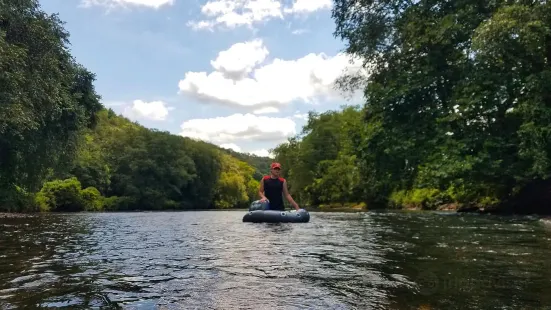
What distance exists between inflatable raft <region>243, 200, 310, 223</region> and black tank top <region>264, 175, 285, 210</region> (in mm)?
291

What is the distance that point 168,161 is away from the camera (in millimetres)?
76438

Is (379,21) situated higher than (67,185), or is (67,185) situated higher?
(379,21)

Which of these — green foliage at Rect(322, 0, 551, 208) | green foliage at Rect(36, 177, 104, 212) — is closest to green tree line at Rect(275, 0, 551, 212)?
green foliage at Rect(322, 0, 551, 208)

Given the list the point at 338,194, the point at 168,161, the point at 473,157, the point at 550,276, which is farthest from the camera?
the point at 168,161

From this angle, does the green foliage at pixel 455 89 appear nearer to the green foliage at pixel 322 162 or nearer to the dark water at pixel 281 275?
the dark water at pixel 281 275

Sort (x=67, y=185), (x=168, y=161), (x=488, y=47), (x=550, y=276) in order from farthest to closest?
(x=168, y=161) < (x=67, y=185) < (x=488, y=47) < (x=550, y=276)

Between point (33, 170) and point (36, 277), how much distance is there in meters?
19.0

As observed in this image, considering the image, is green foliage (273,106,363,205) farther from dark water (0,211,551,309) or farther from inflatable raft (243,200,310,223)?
dark water (0,211,551,309)

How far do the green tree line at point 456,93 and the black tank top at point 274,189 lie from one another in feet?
22.3

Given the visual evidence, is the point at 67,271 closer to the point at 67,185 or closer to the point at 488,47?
the point at 488,47

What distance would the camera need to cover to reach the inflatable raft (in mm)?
14906

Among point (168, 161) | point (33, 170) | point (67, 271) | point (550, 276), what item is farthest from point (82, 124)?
point (168, 161)

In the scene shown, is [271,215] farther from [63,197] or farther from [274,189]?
[63,197]

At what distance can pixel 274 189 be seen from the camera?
15.6 metres
